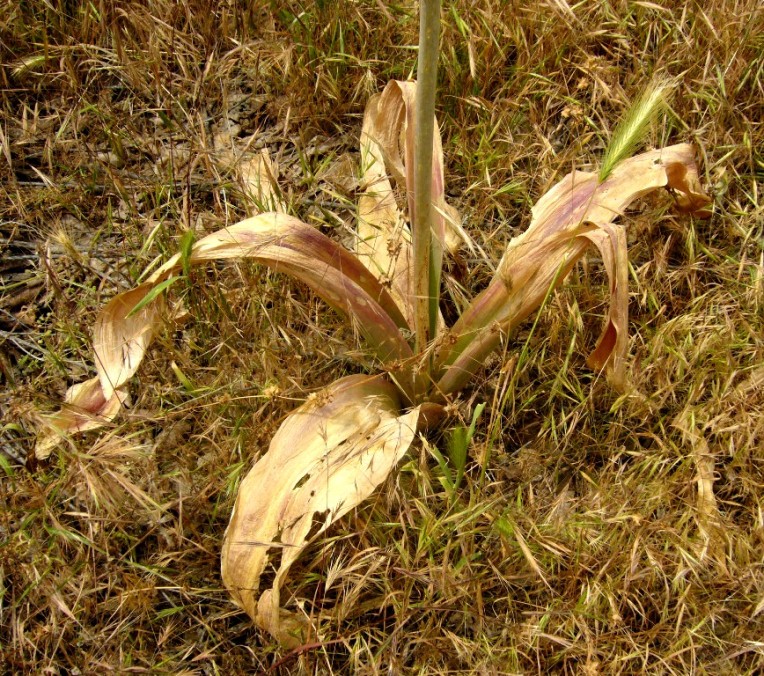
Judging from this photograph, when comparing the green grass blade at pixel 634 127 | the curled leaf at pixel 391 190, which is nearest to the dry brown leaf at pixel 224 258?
the curled leaf at pixel 391 190

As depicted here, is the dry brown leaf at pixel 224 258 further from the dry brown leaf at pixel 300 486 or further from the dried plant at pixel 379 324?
the dry brown leaf at pixel 300 486

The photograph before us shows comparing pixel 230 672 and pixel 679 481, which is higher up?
pixel 679 481

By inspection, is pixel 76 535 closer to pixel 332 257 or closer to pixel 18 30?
pixel 332 257

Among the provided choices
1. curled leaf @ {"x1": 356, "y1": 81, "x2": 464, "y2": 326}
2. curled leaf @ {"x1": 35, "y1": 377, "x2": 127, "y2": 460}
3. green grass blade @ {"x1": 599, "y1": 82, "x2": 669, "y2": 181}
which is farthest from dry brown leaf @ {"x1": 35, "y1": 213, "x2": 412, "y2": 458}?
green grass blade @ {"x1": 599, "y1": 82, "x2": 669, "y2": 181}

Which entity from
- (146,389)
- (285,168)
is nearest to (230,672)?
(146,389)

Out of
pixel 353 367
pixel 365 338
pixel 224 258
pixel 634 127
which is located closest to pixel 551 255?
pixel 634 127

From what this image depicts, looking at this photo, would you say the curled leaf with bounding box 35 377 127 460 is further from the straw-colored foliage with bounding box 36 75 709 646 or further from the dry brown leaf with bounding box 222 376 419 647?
the dry brown leaf with bounding box 222 376 419 647
